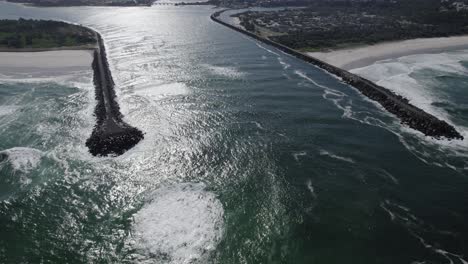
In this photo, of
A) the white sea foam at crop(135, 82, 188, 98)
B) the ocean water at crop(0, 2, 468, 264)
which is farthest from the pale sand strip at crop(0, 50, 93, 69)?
the white sea foam at crop(135, 82, 188, 98)

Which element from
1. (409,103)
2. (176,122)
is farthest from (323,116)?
(176,122)

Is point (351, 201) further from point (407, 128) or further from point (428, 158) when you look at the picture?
point (407, 128)

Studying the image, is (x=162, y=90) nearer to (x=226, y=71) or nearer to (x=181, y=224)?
(x=226, y=71)

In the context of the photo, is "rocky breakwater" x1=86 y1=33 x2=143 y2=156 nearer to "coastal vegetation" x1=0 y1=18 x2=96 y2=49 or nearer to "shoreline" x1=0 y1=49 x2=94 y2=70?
"shoreline" x1=0 y1=49 x2=94 y2=70

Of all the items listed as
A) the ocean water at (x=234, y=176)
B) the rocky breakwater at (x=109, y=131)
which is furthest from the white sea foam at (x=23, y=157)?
the rocky breakwater at (x=109, y=131)

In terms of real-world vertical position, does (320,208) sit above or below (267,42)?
below
